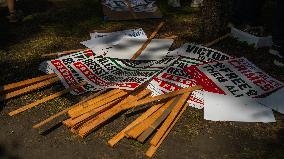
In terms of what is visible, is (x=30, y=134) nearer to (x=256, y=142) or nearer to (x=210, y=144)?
(x=210, y=144)

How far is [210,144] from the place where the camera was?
112 inches

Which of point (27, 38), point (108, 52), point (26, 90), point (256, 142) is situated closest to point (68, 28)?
point (27, 38)

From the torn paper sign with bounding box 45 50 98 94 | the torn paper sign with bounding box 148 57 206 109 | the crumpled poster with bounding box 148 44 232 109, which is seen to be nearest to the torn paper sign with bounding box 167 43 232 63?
the crumpled poster with bounding box 148 44 232 109

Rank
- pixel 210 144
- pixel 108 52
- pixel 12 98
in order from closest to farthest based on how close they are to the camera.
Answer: pixel 210 144, pixel 12 98, pixel 108 52

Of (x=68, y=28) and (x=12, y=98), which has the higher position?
(x=68, y=28)

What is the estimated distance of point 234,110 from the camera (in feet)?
10.3

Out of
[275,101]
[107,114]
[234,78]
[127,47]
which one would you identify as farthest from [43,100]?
[275,101]

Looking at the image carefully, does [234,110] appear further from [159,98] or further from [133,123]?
[133,123]

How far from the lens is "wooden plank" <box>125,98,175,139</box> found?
2828 millimetres

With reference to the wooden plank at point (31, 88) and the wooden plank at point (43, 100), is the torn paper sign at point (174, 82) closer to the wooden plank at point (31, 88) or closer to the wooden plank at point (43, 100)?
the wooden plank at point (43, 100)

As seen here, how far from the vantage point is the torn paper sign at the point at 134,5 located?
512cm

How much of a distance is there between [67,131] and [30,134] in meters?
0.30

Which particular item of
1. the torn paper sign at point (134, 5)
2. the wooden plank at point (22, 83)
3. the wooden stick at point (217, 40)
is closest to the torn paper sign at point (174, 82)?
the wooden stick at point (217, 40)

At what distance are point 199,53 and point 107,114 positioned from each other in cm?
149
